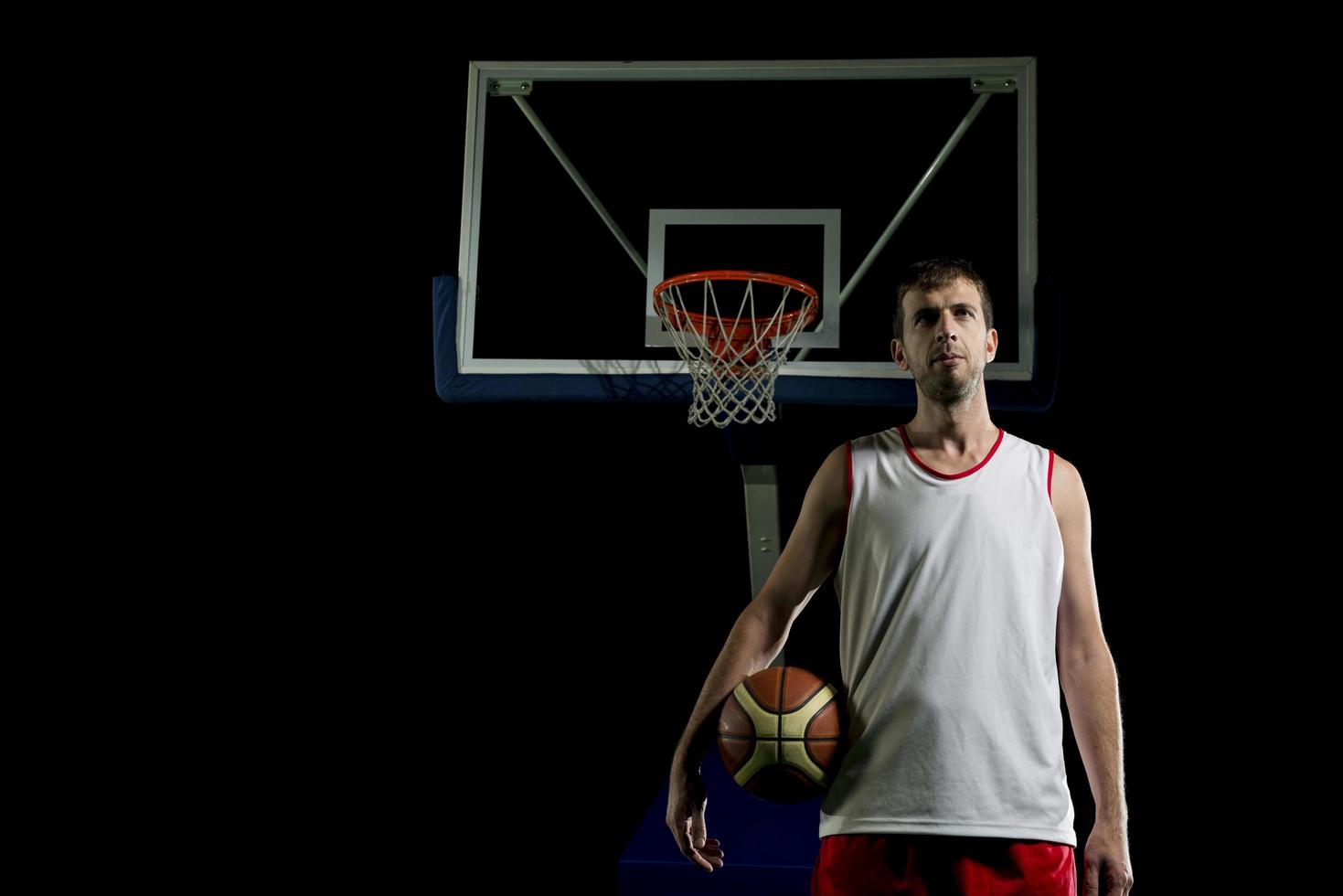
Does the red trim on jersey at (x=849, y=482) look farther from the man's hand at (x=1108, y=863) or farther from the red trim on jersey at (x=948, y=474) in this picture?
the man's hand at (x=1108, y=863)

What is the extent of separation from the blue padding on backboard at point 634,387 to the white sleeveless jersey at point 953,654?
0.92 metres

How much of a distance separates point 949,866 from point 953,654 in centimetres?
33

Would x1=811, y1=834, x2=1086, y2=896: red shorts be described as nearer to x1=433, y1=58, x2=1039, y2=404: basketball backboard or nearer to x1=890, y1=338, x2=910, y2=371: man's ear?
x1=890, y1=338, x2=910, y2=371: man's ear

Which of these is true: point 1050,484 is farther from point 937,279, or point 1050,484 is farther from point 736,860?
point 736,860

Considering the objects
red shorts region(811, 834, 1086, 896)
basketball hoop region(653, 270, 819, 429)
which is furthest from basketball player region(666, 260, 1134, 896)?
basketball hoop region(653, 270, 819, 429)

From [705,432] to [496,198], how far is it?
1.12 meters

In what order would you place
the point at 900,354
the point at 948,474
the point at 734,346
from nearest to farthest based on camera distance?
the point at 948,474
the point at 900,354
the point at 734,346

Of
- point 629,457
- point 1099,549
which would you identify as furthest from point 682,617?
point 1099,549

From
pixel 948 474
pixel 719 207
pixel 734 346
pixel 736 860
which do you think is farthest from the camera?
pixel 719 207

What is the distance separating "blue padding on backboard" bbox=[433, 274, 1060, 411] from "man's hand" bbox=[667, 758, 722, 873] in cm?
119

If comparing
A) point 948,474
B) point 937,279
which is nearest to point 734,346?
point 937,279

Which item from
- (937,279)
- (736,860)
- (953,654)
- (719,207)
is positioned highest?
(719,207)

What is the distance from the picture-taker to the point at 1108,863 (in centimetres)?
156

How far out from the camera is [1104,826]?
1576 mm
